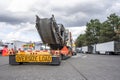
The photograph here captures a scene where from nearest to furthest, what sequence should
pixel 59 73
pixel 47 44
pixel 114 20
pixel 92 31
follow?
pixel 59 73 → pixel 47 44 → pixel 114 20 → pixel 92 31

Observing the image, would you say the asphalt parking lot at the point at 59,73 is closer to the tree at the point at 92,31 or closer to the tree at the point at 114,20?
the tree at the point at 114,20

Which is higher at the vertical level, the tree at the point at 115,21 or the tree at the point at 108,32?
the tree at the point at 115,21

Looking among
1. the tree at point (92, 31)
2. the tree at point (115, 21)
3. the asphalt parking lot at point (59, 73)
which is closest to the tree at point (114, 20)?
the tree at point (115, 21)

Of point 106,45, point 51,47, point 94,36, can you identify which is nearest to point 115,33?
point 106,45

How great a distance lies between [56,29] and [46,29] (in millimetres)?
1551

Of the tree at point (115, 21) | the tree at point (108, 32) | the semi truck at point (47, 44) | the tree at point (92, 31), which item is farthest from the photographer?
the tree at point (92, 31)

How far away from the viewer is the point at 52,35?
21.5 metres

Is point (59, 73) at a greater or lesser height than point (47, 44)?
lesser

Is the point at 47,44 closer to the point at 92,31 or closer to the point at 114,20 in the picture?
the point at 114,20

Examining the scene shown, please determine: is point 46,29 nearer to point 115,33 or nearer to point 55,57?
point 55,57

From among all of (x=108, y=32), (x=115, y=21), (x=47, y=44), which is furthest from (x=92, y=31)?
(x=47, y=44)

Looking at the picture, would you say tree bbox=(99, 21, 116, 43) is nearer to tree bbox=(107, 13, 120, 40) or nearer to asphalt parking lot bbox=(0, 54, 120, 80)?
tree bbox=(107, 13, 120, 40)

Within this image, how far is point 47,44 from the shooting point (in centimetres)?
2356

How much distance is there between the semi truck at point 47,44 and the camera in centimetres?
1658
